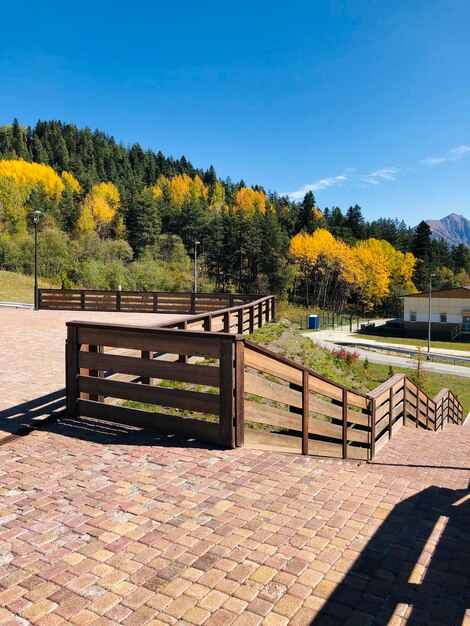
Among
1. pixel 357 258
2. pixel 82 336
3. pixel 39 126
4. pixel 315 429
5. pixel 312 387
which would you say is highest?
pixel 39 126

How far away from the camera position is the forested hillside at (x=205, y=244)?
57906mm

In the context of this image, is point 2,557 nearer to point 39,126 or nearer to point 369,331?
point 369,331

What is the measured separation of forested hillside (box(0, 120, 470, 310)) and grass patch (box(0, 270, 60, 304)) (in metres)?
7.02

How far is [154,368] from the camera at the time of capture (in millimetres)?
5168

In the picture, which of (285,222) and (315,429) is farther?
(285,222)

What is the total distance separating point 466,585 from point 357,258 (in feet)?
247

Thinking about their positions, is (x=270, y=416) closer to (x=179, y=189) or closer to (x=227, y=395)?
(x=227, y=395)

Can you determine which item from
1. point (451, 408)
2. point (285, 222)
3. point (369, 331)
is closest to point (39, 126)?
point (285, 222)

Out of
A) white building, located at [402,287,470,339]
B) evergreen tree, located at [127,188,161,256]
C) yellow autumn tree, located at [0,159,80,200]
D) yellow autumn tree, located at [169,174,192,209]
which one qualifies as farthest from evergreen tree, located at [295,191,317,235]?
yellow autumn tree, located at [0,159,80,200]

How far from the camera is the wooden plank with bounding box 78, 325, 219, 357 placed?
4809 mm

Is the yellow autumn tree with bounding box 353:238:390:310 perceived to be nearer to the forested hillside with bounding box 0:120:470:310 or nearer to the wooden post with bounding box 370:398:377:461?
the forested hillside with bounding box 0:120:470:310

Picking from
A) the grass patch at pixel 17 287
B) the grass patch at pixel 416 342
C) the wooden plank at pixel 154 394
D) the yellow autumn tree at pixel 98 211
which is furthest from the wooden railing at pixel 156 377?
the yellow autumn tree at pixel 98 211

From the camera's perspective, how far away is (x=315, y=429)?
5.98 m

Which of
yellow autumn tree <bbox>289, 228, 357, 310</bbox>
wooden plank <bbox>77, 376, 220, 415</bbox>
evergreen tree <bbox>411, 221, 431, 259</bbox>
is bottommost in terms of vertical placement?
wooden plank <bbox>77, 376, 220, 415</bbox>
